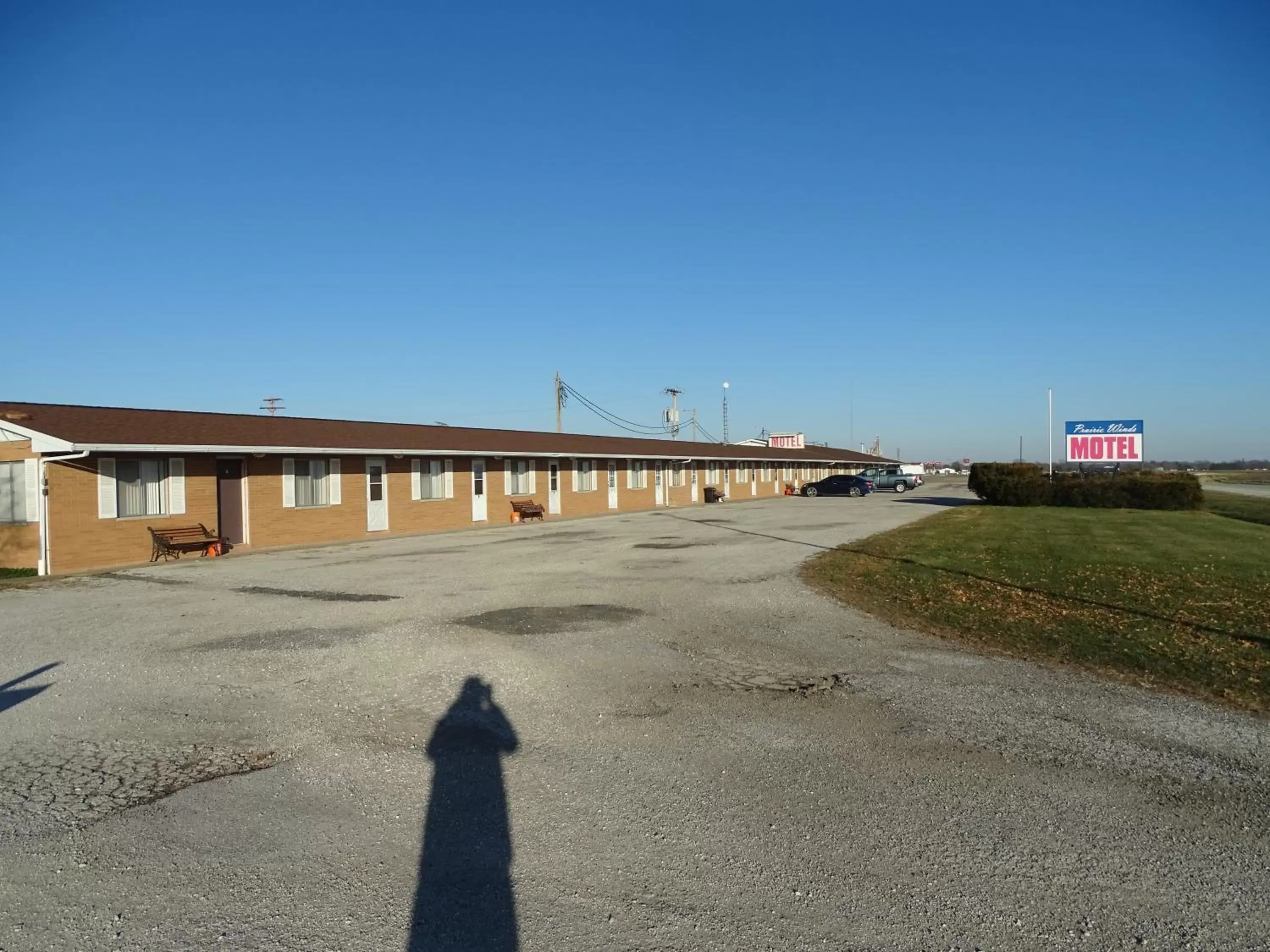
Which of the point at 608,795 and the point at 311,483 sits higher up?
the point at 311,483

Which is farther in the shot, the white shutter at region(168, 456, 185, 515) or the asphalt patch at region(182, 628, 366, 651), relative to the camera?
the white shutter at region(168, 456, 185, 515)

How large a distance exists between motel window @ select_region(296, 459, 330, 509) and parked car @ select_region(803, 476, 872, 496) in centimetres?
3547

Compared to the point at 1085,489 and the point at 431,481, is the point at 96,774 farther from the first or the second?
the point at 1085,489

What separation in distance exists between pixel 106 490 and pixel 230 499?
10.5 ft

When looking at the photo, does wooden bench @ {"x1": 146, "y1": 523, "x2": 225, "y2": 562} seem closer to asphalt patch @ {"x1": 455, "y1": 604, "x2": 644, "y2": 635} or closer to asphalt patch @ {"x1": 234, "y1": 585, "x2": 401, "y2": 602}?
asphalt patch @ {"x1": 234, "y1": 585, "x2": 401, "y2": 602}

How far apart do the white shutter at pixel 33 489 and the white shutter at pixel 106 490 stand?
107 centimetres

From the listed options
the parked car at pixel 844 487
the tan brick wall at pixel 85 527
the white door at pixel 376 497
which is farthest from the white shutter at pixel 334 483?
the parked car at pixel 844 487

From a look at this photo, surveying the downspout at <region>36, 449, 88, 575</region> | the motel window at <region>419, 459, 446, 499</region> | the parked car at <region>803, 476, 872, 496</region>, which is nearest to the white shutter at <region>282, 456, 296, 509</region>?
the motel window at <region>419, 459, 446, 499</region>

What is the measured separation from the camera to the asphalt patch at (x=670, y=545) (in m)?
19.6

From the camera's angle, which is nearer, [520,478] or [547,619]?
[547,619]

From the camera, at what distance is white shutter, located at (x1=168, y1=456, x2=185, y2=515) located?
19078 millimetres

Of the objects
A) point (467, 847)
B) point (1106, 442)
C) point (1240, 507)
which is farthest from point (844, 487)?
point (467, 847)

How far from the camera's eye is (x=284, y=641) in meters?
9.06

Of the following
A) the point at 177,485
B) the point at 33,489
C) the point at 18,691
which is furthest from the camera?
the point at 177,485
